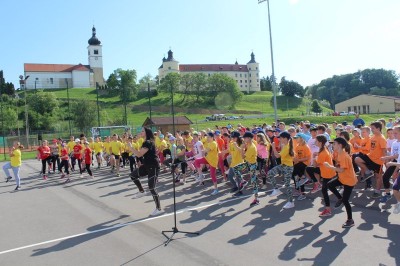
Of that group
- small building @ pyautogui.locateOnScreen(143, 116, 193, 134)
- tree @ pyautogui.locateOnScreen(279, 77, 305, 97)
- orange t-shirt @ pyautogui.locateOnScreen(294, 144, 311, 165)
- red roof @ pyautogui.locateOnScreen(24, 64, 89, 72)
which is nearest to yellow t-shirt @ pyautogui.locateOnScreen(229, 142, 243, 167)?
orange t-shirt @ pyautogui.locateOnScreen(294, 144, 311, 165)

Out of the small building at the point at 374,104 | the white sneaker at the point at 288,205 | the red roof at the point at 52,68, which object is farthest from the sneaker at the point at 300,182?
the red roof at the point at 52,68

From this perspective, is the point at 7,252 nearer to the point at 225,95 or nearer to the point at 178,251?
the point at 178,251

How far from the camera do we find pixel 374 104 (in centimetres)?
8325

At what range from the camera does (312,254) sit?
565 centimetres

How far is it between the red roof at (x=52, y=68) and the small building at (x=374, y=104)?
281ft

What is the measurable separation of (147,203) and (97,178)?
6725 mm

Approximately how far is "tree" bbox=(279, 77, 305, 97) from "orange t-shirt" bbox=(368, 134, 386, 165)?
115048 mm

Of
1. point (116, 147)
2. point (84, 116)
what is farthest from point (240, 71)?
point (116, 147)

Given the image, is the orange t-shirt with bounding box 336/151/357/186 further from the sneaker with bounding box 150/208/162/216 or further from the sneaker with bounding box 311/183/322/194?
the sneaker with bounding box 150/208/162/216

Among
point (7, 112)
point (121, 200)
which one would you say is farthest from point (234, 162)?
point (7, 112)

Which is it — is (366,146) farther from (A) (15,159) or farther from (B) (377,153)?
(A) (15,159)

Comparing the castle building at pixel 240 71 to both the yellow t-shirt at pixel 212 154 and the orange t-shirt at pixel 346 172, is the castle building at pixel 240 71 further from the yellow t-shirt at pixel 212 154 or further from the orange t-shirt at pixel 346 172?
the orange t-shirt at pixel 346 172

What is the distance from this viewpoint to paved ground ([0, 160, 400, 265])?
5.67 metres

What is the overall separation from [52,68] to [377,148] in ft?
420
